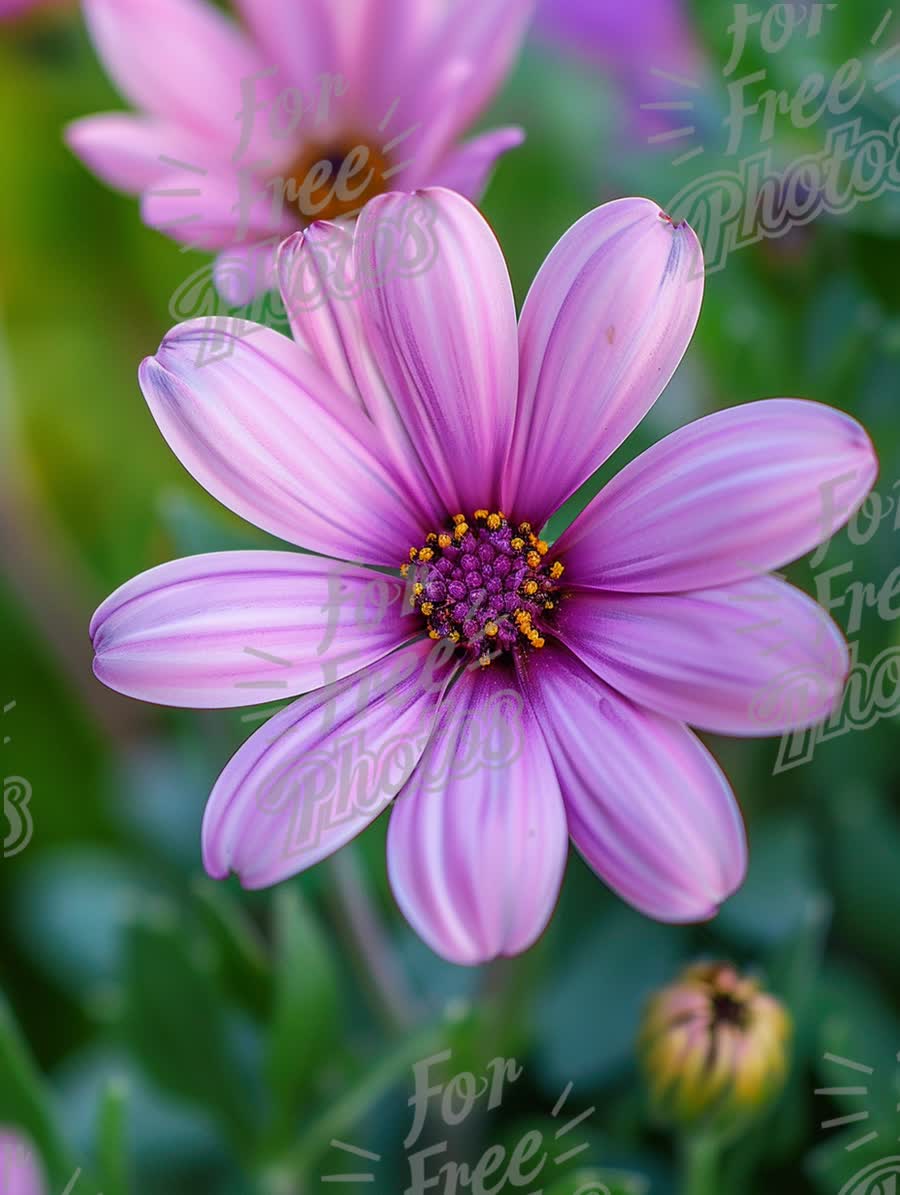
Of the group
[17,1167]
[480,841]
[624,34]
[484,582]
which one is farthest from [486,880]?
[624,34]

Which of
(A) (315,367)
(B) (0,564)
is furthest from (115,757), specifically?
(A) (315,367)

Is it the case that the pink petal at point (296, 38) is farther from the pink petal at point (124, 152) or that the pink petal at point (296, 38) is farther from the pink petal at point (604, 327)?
the pink petal at point (604, 327)

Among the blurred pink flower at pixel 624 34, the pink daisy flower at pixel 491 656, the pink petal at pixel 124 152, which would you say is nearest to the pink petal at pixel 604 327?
the pink daisy flower at pixel 491 656

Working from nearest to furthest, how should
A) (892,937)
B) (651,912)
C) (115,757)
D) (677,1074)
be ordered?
(651,912) → (677,1074) → (892,937) → (115,757)

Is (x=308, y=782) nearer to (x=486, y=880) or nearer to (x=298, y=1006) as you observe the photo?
(x=486, y=880)

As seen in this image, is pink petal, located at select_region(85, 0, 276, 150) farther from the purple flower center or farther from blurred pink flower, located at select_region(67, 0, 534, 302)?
the purple flower center

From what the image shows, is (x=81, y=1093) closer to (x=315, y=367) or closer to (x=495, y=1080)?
(x=495, y=1080)

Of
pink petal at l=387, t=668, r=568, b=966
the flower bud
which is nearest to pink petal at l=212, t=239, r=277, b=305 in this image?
pink petal at l=387, t=668, r=568, b=966
